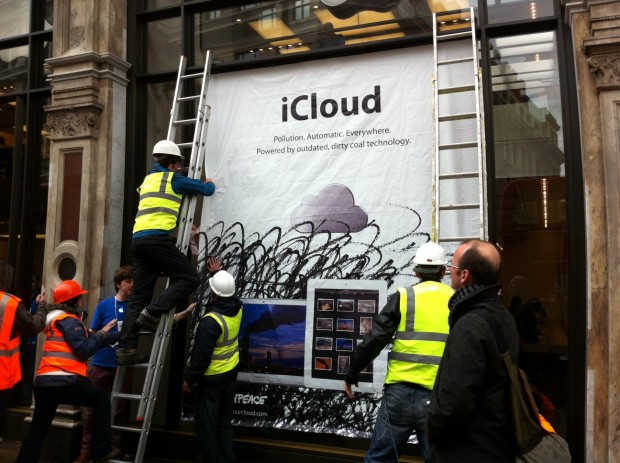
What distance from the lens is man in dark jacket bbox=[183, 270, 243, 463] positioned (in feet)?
16.1

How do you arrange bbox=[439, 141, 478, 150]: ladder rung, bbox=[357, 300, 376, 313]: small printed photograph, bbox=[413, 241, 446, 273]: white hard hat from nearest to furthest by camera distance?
bbox=[413, 241, 446, 273]: white hard hat, bbox=[439, 141, 478, 150]: ladder rung, bbox=[357, 300, 376, 313]: small printed photograph

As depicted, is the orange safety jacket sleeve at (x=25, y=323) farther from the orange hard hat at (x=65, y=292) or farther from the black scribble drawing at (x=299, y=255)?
the black scribble drawing at (x=299, y=255)

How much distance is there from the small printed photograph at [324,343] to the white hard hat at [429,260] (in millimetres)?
1723

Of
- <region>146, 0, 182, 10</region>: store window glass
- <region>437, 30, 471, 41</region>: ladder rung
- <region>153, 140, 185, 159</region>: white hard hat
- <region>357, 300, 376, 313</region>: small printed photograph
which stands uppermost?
<region>146, 0, 182, 10</region>: store window glass

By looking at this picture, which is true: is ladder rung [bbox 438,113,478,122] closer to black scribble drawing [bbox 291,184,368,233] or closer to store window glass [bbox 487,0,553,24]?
store window glass [bbox 487,0,553,24]

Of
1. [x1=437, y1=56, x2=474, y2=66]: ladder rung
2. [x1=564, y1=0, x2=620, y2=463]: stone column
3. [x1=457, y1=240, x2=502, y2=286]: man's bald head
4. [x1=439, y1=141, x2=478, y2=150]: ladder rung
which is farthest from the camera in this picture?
[x1=437, y1=56, x2=474, y2=66]: ladder rung

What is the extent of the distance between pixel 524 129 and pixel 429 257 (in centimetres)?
194

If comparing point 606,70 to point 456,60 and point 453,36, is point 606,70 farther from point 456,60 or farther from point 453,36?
point 453,36

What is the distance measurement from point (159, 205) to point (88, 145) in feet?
5.76

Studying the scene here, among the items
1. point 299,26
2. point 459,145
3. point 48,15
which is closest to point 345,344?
point 459,145

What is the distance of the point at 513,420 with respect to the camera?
2.47m

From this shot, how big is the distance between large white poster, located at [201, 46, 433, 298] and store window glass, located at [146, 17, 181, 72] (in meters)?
0.75

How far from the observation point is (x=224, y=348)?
200 inches

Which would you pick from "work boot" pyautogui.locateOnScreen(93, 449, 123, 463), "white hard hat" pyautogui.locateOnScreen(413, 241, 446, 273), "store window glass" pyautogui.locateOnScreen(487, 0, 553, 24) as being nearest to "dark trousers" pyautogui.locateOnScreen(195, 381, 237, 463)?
→ "work boot" pyautogui.locateOnScreen(93, 449, 123, 463)
